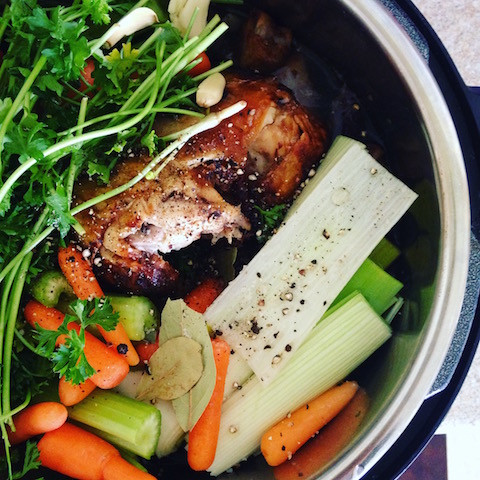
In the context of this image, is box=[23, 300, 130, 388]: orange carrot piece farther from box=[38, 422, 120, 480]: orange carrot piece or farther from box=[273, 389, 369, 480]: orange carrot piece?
box=[273, 389, 369, 480]: orange carrot piece

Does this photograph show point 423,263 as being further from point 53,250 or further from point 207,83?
point 53,250

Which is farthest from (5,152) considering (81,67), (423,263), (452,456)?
(452,456)

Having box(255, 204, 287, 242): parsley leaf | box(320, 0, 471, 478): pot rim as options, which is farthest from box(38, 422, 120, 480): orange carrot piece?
box(255, 204, 287, 242): parsley leaf

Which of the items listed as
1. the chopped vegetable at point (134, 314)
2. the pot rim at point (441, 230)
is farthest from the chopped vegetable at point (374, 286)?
the chopped vegetable at point (134, 314)

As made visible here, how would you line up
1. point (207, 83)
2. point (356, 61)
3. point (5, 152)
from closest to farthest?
point (5, 152) < point (207, 83) < point (356, 61)

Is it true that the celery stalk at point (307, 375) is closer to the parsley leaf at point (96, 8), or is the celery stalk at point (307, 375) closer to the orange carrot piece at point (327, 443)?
the orange carrot piece at point (327, 443)

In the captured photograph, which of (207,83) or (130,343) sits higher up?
(207,83)

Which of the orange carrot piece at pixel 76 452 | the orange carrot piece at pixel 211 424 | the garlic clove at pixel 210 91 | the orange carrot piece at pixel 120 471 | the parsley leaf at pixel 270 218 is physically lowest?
the orange carrot piece at pixel 76 452
